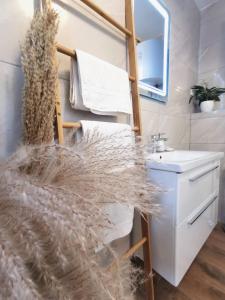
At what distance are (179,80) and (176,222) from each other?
1354mm

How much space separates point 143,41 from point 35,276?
1.51m

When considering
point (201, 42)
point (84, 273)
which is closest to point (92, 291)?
point (84, 273)

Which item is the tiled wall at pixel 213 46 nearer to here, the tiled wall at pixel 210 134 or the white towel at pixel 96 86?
the tiled wall at pixel 210 134

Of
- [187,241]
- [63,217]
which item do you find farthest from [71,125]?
[187,241]

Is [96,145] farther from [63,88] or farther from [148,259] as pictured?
[148,259]

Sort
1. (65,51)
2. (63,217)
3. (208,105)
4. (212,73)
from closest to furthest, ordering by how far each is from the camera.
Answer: (63,217) < (65,51) < (208,105) < (212,73)

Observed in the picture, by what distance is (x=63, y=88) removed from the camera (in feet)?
2.60

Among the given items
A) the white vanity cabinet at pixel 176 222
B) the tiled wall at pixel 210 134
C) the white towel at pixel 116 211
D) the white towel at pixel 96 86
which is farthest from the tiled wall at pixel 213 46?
the white towel at pixel 116 211

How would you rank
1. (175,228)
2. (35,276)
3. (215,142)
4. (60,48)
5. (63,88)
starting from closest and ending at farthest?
(35,276), (60,48), (63,88), (175,228), (215,142)

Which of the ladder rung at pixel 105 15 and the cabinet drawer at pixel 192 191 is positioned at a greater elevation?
the ladder rung at pixel 105 15

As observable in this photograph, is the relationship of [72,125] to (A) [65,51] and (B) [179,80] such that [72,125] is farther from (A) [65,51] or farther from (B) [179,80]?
(B) [179,80]

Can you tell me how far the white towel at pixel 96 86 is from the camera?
29.5 inches

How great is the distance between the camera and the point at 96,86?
79 cm

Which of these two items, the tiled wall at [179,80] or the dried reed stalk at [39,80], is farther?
the tiled wall at [179,80]
